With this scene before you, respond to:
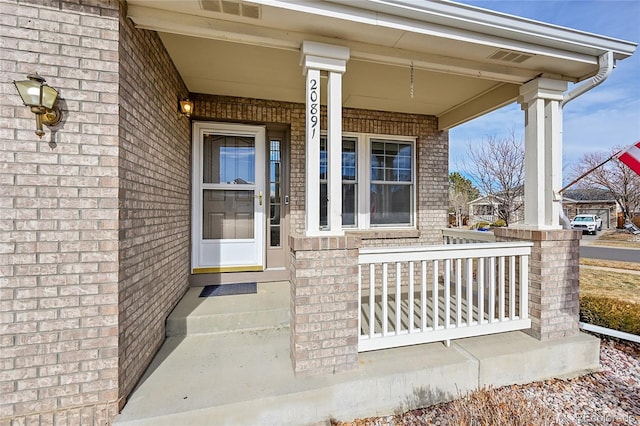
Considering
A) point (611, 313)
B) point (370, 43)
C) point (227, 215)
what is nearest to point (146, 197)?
point (227, 215)

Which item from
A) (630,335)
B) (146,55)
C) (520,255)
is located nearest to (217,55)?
(146,55)

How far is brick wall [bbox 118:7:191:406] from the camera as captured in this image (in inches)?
75.5

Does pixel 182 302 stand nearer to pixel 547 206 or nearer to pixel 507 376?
pixel 507 376

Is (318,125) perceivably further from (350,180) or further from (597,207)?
(597,207)

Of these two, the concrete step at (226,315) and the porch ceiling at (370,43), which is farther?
the concrete step at (226,315)

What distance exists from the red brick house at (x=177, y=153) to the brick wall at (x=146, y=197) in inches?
0.7

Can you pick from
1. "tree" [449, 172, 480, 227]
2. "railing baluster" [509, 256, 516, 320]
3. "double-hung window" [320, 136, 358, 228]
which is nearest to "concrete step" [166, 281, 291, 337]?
"double-hung window" [320, 136, 358, 228]

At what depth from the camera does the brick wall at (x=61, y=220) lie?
1.67 metres

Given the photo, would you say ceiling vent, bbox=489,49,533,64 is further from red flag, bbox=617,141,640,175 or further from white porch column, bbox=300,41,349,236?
white porch column, bbox=300,41,349,236

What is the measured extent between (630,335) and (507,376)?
1.67 meters

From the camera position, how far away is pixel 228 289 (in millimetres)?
3549

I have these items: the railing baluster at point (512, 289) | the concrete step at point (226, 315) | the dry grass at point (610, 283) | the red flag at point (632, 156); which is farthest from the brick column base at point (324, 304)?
the dry grass at point (610, 283)

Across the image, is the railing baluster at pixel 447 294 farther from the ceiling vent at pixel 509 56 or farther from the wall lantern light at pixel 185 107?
the wall lantern light at pixel 185 107

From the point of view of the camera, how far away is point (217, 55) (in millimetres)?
2709
